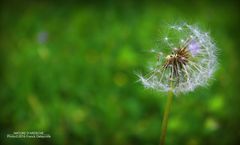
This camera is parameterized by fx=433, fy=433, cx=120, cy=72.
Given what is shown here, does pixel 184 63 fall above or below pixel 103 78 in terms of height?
below

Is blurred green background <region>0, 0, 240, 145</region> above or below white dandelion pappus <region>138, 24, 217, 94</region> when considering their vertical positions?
above

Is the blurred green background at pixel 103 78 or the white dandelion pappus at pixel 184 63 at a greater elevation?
the blurred green background at pixel 103 78

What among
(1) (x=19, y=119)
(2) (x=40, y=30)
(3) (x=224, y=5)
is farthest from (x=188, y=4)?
(1) (x=19, y=119)

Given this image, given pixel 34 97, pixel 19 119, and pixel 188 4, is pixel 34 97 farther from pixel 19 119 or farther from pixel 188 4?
pixel 188 4

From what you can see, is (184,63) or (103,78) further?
(103,78)

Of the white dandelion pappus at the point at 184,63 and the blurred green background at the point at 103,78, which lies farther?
the blurred green background at the point at 103,78
